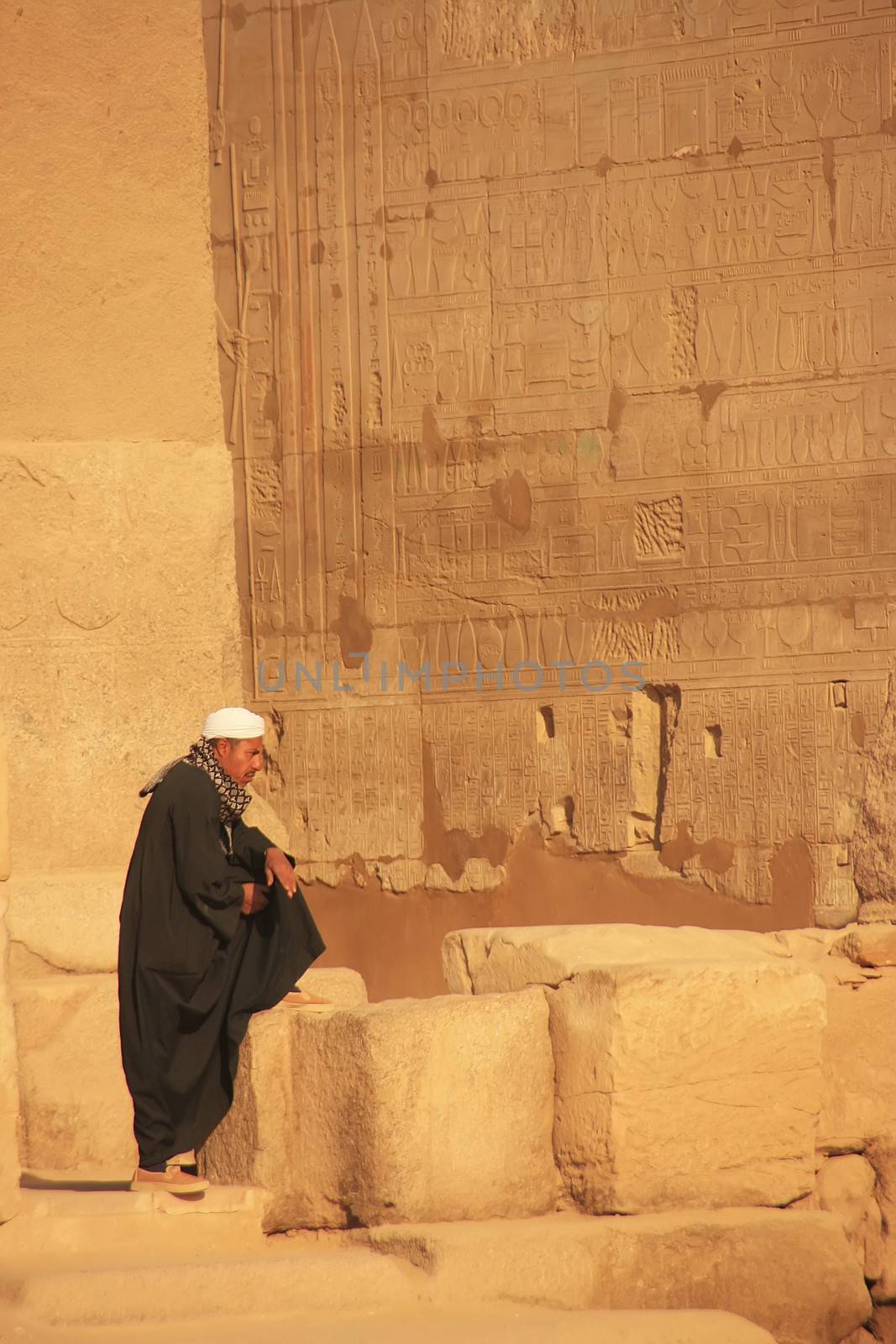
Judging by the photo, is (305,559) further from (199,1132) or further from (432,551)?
(199,1132)

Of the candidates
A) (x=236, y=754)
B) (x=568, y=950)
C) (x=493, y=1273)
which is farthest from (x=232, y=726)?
(x=493, y=1273)

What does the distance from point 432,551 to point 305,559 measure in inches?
23.2

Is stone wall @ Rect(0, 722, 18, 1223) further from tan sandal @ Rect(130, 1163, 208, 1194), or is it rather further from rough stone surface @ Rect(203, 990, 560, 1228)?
rough stone surface @ Rect(203, 990, 560, 1228)

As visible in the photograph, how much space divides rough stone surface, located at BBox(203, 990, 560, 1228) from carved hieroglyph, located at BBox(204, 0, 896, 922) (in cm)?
313

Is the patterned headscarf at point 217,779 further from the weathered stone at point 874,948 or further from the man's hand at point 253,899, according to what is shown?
the weathered stone at point 874,948

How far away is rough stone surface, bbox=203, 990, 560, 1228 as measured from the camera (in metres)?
4.15

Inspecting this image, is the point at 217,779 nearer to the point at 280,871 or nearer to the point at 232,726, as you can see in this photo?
the point at 232,726

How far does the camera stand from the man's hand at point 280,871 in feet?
14.3

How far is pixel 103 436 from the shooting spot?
269 inches

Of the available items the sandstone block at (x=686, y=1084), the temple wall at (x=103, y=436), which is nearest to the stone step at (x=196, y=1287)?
the sandstone block at (x=686, y=1084)

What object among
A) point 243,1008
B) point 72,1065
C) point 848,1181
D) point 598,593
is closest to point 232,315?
point 598,593

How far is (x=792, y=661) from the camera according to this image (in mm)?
7273

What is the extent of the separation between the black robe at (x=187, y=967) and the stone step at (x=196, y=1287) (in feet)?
1.40

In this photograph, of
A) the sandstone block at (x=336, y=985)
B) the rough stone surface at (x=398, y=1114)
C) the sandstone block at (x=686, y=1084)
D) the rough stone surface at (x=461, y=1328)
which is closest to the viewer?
the rough stone surface at (x=461, y=1328)
